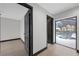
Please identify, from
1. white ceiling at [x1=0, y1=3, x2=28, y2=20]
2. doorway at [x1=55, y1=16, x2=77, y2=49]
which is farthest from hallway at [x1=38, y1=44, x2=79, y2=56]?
white ceiling at [x1=0, y1=3, x2=28, y2=20]

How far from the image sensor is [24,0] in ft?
6.47

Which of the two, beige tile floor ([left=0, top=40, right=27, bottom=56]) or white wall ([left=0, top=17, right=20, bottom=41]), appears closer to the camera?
beige tile floor ([left=0, top=40, right=27, bottom=56])

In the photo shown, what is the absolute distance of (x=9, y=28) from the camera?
7.09 metres

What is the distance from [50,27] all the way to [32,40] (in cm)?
299

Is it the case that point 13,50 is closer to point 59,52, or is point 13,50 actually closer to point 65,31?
point 59,52

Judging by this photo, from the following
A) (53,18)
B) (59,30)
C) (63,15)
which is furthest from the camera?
(59,30)

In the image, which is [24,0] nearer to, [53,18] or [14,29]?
[53,18]

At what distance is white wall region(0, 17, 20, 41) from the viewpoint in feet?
21.4

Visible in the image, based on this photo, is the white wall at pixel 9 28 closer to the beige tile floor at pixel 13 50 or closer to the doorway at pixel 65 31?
the beige tile floor at pixel 13 50

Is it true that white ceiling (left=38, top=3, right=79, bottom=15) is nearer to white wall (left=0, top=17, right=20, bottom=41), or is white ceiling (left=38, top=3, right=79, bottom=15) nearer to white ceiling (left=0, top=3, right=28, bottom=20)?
white ceiling (left=0, top=3, right=28, bottom=20)

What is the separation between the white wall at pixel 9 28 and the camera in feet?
21.4

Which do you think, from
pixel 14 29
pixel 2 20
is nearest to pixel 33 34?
pixel 2 20

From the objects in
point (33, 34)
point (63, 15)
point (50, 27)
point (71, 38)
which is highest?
point (63, 15)

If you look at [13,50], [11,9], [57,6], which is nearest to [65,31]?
[57,6]
